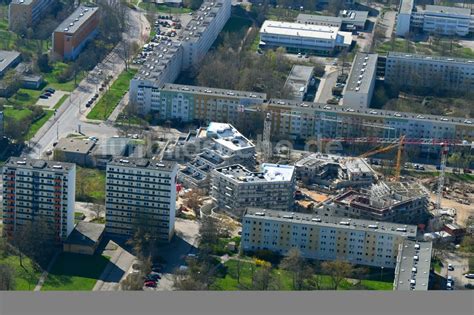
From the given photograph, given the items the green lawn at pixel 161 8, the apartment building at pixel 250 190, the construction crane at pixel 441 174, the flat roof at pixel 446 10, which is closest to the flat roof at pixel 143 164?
the apartment building at pixel 250 190

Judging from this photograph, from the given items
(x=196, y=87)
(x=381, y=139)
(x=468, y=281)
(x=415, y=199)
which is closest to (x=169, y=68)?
(x=196, y=87)

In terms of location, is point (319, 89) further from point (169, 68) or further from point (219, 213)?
point (219, 213)

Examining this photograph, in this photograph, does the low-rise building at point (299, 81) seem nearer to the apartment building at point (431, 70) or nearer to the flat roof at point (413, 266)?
the apartment building at point (431, 70)

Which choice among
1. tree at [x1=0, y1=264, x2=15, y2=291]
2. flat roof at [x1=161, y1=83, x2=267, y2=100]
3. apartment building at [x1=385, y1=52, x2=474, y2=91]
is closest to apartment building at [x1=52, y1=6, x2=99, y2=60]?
flat roof at [x1=161, y1=83, x2=267, y2=100]

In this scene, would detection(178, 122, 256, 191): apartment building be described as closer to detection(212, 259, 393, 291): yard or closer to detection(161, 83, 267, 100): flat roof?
detection(161, 83, 267, 100): flat roof

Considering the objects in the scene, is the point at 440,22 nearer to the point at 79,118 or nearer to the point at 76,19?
the point at 76,19
